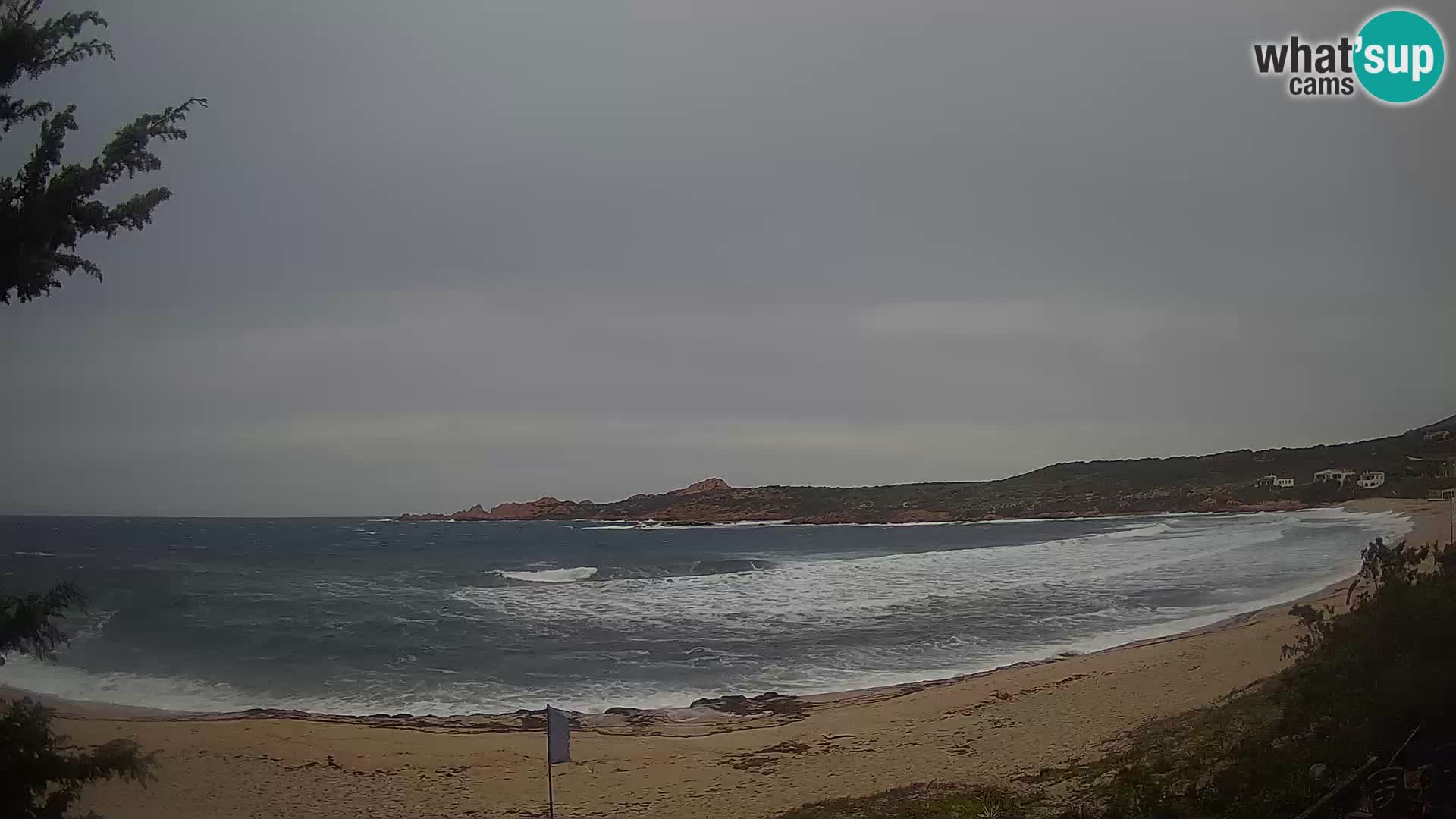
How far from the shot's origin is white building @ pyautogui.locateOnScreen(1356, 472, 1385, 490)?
20.0 feet

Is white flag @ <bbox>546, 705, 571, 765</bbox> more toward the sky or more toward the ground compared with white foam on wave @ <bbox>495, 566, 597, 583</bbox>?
more toward the sky

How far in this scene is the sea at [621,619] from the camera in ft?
24.5

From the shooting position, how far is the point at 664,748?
6461 millimetres

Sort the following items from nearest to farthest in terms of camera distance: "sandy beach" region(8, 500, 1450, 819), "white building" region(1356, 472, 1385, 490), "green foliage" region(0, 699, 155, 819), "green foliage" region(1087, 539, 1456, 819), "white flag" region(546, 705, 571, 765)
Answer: "green foliage" region(0, 699, 155, 819)
"green foliage" region(1087, 539, 1456, 819)
"white flag" region(546, 705, 571, 765)
"sandy beach" region(8, 500, 1450, 819)
"white building" region(1356, 472, 1385, 490)

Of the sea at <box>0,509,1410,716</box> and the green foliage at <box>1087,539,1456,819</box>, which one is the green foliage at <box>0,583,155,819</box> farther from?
the green foliage at <box>1087,539,1456,819</box>

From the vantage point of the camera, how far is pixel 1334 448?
6.27 meters

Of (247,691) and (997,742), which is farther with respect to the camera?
(247,691)

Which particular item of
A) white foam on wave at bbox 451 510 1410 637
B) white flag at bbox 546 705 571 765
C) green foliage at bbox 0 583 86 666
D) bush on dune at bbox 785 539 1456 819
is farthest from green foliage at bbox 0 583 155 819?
white foam on wave at bbox 451 510 1410 637

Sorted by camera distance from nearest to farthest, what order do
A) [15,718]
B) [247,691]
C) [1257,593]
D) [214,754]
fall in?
[15,718], [214,754], [247,691], [1257,593]

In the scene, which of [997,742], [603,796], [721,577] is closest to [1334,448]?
[997,742]

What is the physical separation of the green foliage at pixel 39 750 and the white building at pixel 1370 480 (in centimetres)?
871

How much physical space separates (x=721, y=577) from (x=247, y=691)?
15795mm

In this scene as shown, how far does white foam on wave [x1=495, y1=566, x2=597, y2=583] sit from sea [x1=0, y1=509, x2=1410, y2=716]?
277 millimetres

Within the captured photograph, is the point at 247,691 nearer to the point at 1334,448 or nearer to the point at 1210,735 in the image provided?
the point at 1210,735
